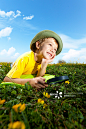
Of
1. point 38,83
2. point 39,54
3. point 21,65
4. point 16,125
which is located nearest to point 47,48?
point 39,54

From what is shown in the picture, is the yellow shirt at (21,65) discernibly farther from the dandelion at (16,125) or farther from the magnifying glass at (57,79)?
the dandelion at (16,125)

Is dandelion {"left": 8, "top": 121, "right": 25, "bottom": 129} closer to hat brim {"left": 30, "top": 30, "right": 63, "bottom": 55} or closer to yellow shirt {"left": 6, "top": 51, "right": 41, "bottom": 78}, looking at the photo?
yellow shirt {"left": 6, "top": 51, "right": 41, "bottom": 78}

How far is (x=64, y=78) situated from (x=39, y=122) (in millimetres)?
1740

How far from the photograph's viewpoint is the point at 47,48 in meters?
2.87

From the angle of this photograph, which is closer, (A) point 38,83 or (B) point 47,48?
(A) point 38,83

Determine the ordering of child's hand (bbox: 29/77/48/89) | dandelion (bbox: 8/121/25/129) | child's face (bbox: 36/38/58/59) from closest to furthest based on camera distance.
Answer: dandelion (bbox: 8/121/25/129)
child's hand (bbox: 29/77/48/89)
child's face (bbox: 36/38/58/59)

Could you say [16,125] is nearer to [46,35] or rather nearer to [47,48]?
[47,48]

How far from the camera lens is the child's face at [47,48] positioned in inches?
113

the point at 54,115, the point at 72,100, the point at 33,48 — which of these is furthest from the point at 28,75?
the point at 54,115

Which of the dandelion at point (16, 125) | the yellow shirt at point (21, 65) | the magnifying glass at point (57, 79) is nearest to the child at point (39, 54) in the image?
the yellow shirt at point (21, 65)

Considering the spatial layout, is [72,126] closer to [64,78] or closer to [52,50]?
[64,78]

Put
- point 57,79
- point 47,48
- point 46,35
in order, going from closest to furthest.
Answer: point 57,79, point 47,48, point 46,35

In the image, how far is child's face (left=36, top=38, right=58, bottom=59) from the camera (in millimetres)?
2879

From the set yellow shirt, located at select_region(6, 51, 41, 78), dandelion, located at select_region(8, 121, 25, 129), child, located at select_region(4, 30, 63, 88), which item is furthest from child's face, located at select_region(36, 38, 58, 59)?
dandelion, located at select_region(8, 121, 25, 129)
